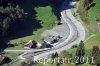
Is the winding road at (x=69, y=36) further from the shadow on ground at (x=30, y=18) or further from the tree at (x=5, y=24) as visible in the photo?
the tree at (x=5, y=24)

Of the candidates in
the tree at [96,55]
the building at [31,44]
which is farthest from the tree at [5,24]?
the tree at [96,55]

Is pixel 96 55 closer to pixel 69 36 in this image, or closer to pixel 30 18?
pixel 69 36

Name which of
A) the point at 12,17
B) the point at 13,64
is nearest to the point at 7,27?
the point at 12,17

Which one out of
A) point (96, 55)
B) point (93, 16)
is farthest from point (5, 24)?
point (96, 55)

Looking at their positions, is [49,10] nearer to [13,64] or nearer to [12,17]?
[12,17]

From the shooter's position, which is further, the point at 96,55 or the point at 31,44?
the point at 31,44

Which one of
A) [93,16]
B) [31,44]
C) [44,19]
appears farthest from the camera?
[44,19]

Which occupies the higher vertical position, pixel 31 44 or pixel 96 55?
pixel 31 44

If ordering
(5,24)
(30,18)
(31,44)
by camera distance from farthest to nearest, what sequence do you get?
(30,18)
(5,24)
(31,44)

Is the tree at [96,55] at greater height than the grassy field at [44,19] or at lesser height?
lesser

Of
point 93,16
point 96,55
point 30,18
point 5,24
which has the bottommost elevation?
point 96,55

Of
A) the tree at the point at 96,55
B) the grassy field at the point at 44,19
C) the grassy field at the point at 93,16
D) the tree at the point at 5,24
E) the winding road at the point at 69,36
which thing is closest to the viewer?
the tree at the point at 96,55
